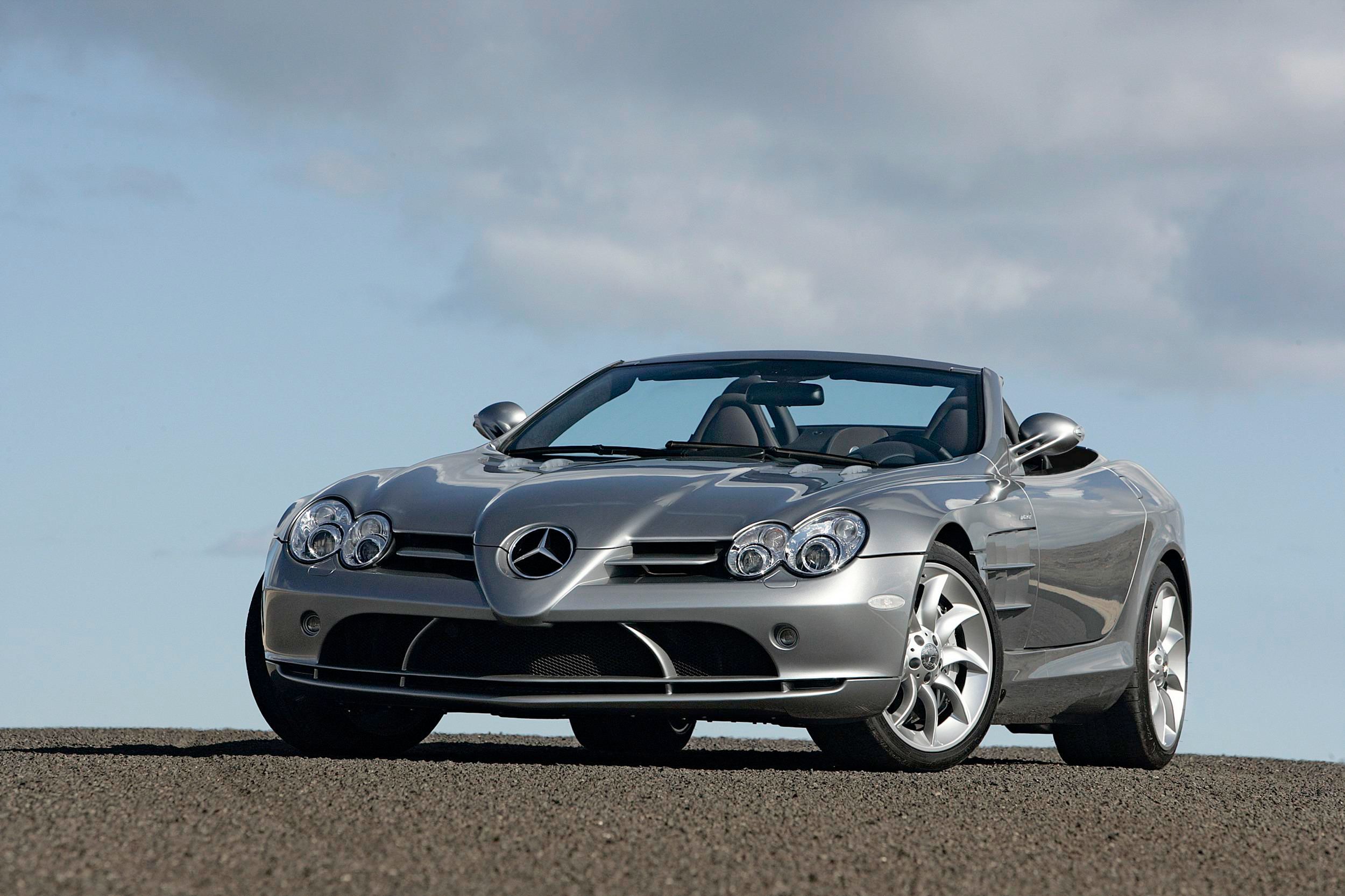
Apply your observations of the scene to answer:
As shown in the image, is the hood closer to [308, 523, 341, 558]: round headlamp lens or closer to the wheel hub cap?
[308, 523, 341, 558]: round headlamp lens

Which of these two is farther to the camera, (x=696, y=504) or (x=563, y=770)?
(x=696, y=504)

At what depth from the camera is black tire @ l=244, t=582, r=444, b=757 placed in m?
6.47

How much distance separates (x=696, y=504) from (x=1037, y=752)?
505cm

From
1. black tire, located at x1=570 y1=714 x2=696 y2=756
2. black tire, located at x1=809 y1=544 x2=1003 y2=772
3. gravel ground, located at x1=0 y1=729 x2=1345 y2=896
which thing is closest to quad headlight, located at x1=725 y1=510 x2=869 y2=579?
black tire, located at x1=809 y1=544 x2=1003 y2=772

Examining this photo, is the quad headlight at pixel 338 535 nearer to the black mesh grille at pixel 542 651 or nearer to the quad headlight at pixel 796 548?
A: the black mesh grille at pixel 542 651

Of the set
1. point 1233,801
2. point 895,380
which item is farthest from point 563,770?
point 895,380

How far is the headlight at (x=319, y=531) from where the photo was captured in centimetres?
618

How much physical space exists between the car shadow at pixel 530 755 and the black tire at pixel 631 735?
84 mm

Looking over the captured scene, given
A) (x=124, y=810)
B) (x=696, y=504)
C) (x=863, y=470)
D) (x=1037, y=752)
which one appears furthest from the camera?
(x=1037, y=752)

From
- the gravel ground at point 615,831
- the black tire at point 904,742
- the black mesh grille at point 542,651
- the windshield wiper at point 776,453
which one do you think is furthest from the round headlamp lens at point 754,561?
the windshield wiper at point 776,453

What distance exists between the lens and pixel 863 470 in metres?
6.43

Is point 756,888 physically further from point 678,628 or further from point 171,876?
point 678,628

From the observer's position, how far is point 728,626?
5613mm

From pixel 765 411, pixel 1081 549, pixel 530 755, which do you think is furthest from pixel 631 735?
pixel 1081 549
